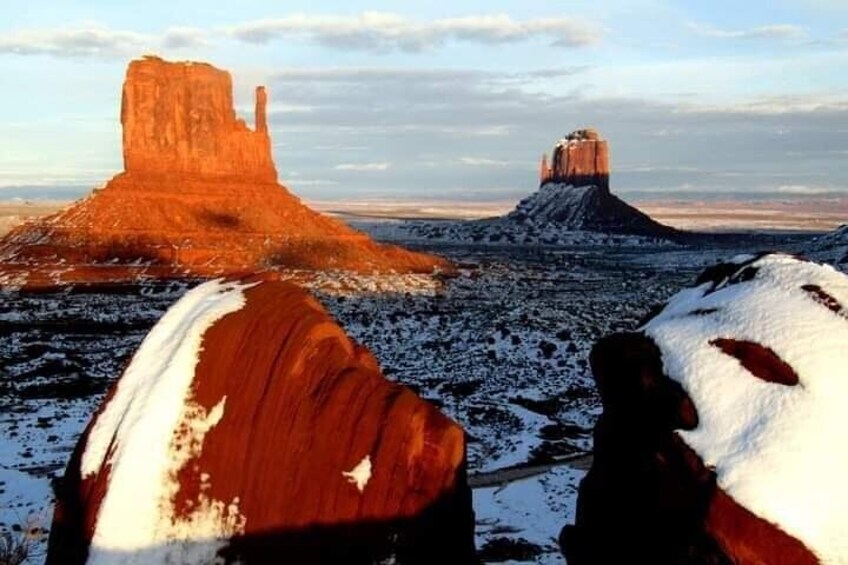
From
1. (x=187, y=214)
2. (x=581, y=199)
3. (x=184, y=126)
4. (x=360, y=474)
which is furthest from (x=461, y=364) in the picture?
(x=581, y=199)

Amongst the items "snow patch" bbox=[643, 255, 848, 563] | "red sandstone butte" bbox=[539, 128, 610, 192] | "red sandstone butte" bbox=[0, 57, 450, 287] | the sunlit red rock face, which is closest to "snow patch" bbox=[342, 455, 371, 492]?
the sunlit red rock face

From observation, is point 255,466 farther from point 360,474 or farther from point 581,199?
point 581,199

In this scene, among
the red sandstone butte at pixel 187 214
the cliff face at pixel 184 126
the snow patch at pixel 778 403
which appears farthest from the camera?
the cliff face at pixel 184 126

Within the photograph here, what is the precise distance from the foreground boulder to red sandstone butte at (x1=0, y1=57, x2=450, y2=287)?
210ft

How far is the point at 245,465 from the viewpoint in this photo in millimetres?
5613

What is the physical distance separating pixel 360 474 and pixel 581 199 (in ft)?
574

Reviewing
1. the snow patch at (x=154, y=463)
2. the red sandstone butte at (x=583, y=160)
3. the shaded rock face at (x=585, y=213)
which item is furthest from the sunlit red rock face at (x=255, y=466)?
the red sandstone butte at (x=583, y=160)

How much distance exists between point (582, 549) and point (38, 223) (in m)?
81.3

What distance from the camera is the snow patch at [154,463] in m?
5.38

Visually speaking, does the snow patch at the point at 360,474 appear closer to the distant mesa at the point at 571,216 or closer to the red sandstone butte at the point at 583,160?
the distant mesa at the point at 571,216

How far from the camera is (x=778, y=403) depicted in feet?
16.2

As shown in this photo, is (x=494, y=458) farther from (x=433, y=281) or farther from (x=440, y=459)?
(x=433, y=281)

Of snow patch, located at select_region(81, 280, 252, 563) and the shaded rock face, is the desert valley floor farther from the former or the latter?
the shaded rock face

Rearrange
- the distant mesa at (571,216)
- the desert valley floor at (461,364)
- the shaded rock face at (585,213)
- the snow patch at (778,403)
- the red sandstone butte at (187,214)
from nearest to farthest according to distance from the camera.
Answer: the snow patch at (778,403), the desert valley floor at (461,364), the red sandstone butte at (187,214), the distant mesa at (571,216), the shaded rock face at (585,213)
